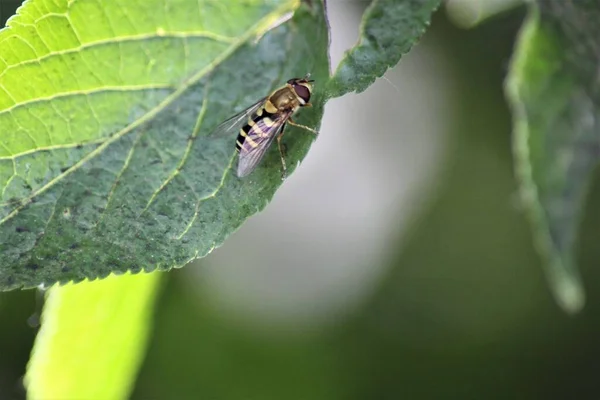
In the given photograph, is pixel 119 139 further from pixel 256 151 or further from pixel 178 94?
pixel 256 151

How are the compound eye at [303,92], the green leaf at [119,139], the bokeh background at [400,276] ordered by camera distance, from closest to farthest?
the green leaf at [119,139]
the compound eye at [303,92]
the bokeh background at [400,276]

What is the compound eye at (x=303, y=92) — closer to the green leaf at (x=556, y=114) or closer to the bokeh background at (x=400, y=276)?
the green leaf at (x=556, y=114)

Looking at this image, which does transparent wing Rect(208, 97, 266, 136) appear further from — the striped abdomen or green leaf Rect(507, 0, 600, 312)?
green leaf Rect(507, 0, 600, 312)

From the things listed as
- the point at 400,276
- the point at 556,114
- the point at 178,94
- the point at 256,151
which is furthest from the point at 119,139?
the point at 400,276

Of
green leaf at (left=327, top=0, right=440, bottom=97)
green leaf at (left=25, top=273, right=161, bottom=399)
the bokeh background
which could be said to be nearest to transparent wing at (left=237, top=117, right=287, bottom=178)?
green leaf at (left=327, top=0, right=440, bottom=97)

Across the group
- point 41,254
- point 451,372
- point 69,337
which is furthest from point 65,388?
point 451,372

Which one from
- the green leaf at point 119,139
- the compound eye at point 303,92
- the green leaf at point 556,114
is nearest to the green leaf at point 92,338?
the green leaf at point 119,139
